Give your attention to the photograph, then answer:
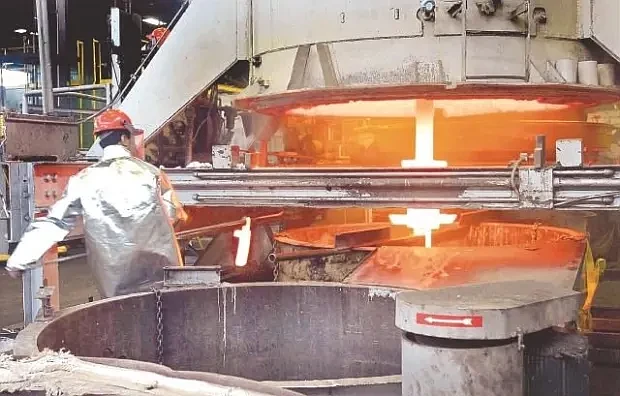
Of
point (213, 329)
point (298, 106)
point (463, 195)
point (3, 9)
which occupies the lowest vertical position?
point (213, 329)

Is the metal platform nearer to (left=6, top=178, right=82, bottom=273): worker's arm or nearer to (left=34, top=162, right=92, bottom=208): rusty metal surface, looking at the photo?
(left=6, top=178, right=82, bottom=273): worker's arm

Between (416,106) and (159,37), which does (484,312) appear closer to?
(416,106)

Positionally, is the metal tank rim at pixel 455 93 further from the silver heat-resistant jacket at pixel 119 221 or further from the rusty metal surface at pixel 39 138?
the silver heat-resistant jacket at pixel 119 221

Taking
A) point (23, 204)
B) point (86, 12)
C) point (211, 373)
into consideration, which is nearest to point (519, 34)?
point (23, 204)

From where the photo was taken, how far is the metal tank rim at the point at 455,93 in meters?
4.52

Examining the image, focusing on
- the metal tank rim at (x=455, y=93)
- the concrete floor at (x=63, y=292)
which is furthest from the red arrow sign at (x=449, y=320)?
the concrete floor at (x=63, y=292)

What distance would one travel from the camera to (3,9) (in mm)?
13109

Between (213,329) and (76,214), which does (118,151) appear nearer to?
(76,214)

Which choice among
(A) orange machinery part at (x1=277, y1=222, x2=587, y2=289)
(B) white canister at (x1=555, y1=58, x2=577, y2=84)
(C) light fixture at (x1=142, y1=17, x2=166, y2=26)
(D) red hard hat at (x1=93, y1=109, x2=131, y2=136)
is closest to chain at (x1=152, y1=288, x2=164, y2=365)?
(D) red hard hat at (x1=93, y1=109, x2=131, y2=136)

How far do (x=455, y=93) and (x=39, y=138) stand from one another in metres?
2.69

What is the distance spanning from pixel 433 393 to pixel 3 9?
43.6ft

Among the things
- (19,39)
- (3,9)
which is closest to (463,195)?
(3,9)

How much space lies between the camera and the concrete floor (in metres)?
6.53

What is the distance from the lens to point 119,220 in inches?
131
